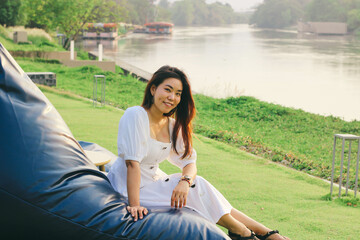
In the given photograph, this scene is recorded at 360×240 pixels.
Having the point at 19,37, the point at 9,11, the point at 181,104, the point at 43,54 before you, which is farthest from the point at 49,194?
the point at 9,11

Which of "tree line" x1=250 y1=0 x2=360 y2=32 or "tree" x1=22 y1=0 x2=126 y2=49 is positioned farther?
"tree line" x1=250 y1=0 x2=360 y2=32

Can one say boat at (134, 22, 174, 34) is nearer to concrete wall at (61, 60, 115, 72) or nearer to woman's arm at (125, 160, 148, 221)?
concrete wall at (61, 60, 115, 72)

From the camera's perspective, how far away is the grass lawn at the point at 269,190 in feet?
10.0

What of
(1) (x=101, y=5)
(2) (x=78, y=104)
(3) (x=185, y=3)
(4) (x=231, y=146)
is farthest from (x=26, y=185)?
(3) (x=185, y=3)

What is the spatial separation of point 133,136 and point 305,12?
251 ft

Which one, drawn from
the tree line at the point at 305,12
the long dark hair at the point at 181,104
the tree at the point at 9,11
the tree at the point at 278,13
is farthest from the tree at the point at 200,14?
the long dark hair at the point at 181,104

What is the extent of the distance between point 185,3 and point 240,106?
11129 centimetres

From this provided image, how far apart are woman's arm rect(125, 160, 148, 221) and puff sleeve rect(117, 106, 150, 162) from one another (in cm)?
3

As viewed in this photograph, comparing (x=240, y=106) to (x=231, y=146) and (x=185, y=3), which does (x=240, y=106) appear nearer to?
(x=231, y=146)

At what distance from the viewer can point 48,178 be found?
5.61ft

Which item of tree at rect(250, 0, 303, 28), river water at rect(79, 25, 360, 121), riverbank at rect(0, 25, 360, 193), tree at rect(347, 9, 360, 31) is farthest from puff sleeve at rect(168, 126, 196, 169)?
tree at rect(250, 0, 303, 28)

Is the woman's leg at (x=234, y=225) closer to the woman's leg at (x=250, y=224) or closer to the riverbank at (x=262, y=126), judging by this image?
the woman's leg at (x=250, y=224)

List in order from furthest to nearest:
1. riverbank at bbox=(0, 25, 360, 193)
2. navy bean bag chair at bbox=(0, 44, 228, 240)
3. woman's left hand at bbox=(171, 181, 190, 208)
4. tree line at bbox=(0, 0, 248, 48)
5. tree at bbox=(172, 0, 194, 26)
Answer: tree at bbox=(172, 0, 194, 26) → tree line at bbox=(0, 0, 248, 48) → riverbank at bbox=(0, 25, 360, 193) → woman's left hand at bbox=(171, 181, 190, 208) → navy bean bag chair at bbox=(0, 44, 228, 240)

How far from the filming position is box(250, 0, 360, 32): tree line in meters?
62.0
